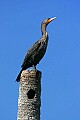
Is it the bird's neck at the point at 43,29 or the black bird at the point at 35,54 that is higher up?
the bird's neck at the point at 43,29

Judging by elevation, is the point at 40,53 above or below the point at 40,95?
above

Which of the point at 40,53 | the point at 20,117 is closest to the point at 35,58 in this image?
the point at 40,53

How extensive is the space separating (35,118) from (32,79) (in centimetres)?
123

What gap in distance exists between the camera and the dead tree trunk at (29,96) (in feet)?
41.9

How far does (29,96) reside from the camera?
13.1 meters

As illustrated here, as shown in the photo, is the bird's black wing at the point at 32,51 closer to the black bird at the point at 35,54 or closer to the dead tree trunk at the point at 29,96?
the black bird at the point at 35,54

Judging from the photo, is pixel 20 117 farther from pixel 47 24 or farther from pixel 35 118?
pixel 47 24

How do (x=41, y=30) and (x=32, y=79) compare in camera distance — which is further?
(x=41, y=30)

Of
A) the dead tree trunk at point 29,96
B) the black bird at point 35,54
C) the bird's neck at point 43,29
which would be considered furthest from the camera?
the bird's neck at point 43,29

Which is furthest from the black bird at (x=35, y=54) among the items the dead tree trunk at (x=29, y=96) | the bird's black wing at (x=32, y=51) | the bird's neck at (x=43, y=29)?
the dead tree trunk at (x=29, y=96)

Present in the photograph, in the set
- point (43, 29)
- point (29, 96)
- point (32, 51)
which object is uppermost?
point (43, 29)

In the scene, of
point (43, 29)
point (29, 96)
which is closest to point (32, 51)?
point (43, 29)

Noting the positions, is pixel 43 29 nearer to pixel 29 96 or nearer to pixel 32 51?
pixel 32 51

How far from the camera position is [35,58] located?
13773 mm
